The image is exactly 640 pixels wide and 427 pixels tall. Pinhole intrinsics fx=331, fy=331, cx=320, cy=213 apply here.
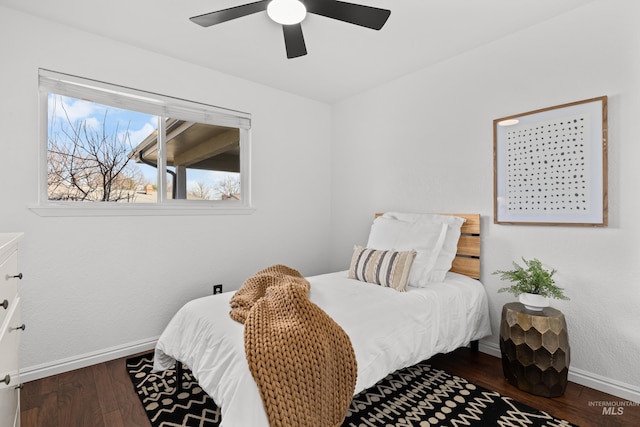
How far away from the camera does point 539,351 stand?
1979mm

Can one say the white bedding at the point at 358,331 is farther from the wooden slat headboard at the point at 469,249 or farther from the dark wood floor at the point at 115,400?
the dark wood floor at the point at 115,400

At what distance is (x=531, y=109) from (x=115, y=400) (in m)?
3.35

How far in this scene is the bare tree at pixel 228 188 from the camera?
3276 mm

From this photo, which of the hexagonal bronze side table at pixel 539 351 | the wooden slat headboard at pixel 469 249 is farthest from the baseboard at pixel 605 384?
the wooden slat headboard at pixel 469 249

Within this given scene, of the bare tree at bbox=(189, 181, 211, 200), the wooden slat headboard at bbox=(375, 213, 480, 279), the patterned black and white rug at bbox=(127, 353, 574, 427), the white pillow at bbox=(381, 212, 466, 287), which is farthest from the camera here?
the bare tree at bbox=(189, 181, 211, 200)

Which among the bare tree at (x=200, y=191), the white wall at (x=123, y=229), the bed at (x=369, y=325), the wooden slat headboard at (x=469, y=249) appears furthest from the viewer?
the bare tree at (x=200, y=191)

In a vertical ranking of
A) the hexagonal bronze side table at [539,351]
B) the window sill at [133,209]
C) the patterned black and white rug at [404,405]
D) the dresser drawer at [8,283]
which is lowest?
the patterned black and white rug at [404,405]

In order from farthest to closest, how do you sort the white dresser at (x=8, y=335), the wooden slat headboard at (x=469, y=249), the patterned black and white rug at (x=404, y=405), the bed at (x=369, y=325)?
1. the wooden slat headboard at (x=469, y=249)
2. the patterned black and white rug at (x=404, y=405)
3. the bed at (x=369, y=325)
4. the white dresser at (x=8, y=335)

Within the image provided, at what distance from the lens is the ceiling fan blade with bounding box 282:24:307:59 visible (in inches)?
79.7

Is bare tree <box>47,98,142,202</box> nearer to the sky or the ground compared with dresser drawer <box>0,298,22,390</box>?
nearer to the sky

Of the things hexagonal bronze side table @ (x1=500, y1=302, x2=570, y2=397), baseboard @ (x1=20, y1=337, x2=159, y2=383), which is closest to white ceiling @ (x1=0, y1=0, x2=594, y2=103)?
hexagonal bronze side table @ (x1=500, y1=302, x2=570, y2=397)

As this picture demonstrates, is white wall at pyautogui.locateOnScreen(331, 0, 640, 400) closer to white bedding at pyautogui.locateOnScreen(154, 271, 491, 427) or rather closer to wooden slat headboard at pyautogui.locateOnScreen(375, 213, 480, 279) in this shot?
wooden slat headboard at pyautogui.locateOnScreen(375, 213, 480, 279)

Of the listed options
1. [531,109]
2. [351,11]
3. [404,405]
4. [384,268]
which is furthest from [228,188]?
[531,109]

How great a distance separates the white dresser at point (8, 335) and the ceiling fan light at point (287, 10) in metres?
A: 1.68
